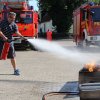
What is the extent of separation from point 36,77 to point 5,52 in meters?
1.46

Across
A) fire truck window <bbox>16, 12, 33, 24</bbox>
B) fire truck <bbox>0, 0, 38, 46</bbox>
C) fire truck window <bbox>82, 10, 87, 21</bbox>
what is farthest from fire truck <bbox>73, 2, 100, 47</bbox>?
fire truck window <bbox>16, 12, 33, 24</bbox>

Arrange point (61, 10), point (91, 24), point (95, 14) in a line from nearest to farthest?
point (95, 14) < point (91, 24) < point (61, 10)

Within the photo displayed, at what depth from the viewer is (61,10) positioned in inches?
2131

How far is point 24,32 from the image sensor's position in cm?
2522

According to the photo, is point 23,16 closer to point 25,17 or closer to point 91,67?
point 25,17

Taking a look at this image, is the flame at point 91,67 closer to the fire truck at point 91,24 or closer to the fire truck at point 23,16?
the fire truck at point 91,24

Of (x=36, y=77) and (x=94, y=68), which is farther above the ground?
(x=94, y=68)

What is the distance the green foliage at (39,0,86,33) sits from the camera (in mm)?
53438

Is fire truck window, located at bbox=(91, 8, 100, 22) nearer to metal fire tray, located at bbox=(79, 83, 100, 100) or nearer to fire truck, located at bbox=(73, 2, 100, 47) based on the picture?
fire truck, located at bbox=(73, 2, 100, 47)

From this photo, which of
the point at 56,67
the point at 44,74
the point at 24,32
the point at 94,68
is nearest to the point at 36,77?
the point at 44,74

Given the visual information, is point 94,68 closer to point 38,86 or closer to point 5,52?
point 38,86

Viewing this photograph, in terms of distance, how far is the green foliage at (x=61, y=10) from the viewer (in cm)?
5344

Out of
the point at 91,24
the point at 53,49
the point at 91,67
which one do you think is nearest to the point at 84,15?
the point at 91,24

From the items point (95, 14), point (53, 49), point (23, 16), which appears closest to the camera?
point (53, 49)
